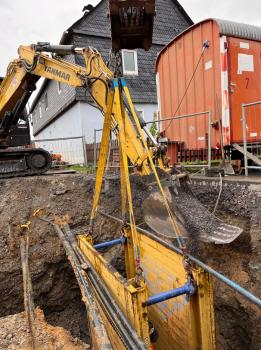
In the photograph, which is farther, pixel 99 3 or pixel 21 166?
pixel 99 3

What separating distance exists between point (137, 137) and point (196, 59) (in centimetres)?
360

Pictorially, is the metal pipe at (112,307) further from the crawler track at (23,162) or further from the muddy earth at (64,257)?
the crawler track at (23,162)

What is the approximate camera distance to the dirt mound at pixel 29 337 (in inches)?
162

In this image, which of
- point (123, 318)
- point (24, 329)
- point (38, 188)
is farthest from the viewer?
point (38, 188)

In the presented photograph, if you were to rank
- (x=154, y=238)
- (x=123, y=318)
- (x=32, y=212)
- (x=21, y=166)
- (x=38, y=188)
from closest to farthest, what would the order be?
1. (x=123, y=318)
2. (x=154, y=238)
3. (x=32, y=212)
4. (x=38, y=188)
5. (x=21, y=166)

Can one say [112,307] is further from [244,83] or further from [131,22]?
[244,83]

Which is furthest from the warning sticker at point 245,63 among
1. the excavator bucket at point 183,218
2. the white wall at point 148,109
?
the white wall at point 148,109

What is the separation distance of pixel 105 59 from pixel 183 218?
11.9 meters

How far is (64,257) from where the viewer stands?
5.79 meters

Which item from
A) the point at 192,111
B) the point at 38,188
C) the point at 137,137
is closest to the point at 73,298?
the point at 38,188

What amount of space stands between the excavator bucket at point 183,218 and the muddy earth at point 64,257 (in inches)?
12.9

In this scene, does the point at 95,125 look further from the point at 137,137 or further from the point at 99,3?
the point at 137,137

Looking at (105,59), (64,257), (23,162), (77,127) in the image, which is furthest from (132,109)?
(105,59)

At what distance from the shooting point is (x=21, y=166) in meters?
7.89
